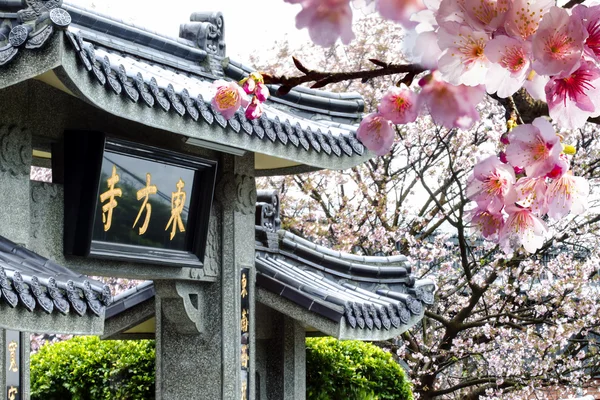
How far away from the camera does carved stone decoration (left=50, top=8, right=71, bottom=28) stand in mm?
5375

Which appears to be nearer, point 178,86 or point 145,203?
point 178,86

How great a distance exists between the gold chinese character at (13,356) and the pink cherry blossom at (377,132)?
4279 millimetres

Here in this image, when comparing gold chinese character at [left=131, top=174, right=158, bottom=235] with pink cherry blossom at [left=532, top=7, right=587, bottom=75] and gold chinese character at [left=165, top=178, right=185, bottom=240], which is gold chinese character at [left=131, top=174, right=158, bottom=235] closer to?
gold chinese character at [left=165, top=178, right=185, bottom=240]

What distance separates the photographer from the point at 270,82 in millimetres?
1995

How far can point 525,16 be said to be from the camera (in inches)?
59.1

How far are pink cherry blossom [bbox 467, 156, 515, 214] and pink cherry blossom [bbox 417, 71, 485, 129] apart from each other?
5.9 inches

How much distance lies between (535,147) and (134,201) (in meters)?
5.53

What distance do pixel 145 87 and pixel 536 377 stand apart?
31.6ft

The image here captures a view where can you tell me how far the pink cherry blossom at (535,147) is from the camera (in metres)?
1.78

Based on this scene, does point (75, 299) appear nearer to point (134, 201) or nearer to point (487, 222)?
point (134, 201)

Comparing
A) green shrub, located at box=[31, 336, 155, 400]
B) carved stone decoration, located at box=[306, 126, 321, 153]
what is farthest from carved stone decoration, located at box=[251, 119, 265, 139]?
green shrub, located at box=[31, 336, 155, 400]

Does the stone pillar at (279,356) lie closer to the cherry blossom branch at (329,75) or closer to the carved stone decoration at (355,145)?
the carved stone decoration at (355,145)

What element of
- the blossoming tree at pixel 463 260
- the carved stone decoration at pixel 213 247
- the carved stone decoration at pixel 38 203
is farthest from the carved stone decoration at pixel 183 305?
the blossoming tree at pixel 463 260

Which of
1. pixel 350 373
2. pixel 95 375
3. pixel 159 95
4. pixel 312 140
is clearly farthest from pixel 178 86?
pixel 350 373
